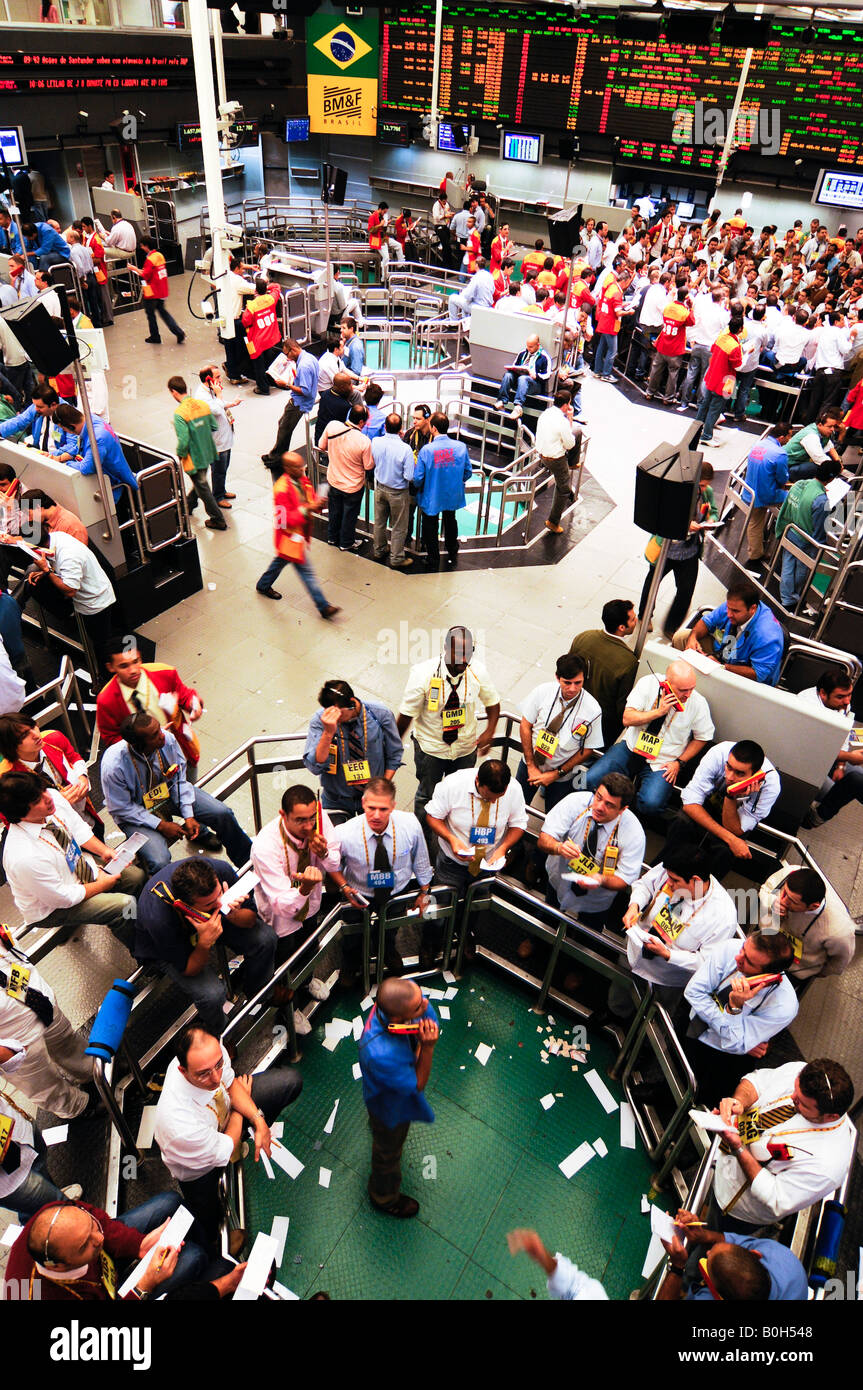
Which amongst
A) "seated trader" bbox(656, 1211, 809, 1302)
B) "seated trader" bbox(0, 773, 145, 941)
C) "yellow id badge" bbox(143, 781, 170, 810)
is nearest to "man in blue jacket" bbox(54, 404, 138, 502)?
"yellow id badge" bbox(143, 781, 170, 810)

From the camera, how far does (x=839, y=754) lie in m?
4.98

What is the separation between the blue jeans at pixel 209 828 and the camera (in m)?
4.33

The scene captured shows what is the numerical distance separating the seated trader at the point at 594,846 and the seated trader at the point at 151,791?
194cm

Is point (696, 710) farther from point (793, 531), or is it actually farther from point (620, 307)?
point (620, 307)

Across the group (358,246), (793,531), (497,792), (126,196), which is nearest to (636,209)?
(358,246)

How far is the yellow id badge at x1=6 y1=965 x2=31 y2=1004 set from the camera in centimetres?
319

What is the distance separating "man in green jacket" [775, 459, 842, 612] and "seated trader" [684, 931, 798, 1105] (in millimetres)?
4433

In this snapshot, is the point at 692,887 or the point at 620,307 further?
the point at 620,307

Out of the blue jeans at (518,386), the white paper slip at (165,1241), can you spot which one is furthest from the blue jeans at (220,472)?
the white paper slip at (165,1241)

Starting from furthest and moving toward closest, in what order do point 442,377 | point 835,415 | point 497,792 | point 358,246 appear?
point 358,246 → point 442,377 → point 835,415 → point 497,792

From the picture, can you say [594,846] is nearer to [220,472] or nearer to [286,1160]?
[286,1160]

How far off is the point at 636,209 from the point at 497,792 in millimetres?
16717

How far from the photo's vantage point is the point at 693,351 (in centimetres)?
1205

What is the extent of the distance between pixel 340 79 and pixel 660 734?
16869 millimetres
